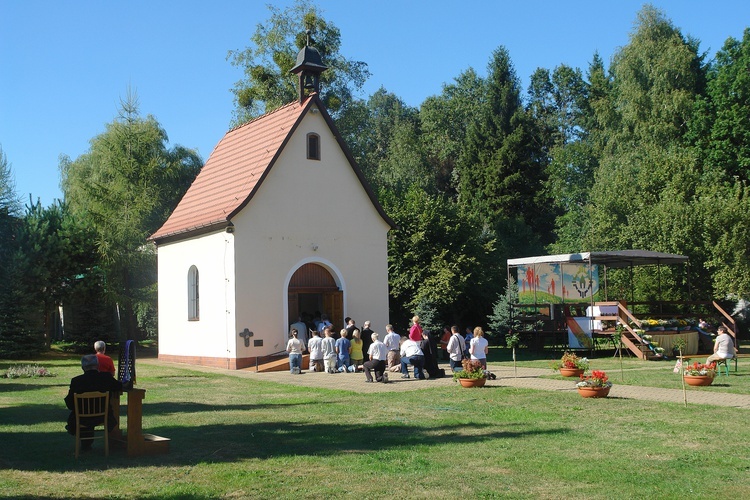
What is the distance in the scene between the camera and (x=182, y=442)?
37.2ft

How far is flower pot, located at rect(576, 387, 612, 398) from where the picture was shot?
1560cm

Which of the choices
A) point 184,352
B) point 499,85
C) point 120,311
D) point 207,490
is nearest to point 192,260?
point 184,352

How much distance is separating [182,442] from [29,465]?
7.05 ft

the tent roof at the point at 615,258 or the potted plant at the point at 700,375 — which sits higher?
the tent roof at the point at 615,258

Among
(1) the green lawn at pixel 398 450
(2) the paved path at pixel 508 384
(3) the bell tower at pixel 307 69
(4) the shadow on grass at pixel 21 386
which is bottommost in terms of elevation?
(2) the paved path at pixel 508 384

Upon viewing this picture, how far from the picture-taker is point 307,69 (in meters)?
28.8

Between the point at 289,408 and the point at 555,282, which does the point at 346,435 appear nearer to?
the point at 289,408

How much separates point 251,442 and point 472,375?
7881 mm

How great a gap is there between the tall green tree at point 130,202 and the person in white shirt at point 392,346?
17783 mm

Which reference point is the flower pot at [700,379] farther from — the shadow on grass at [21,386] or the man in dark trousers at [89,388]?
the shadow on grass at [21,386]

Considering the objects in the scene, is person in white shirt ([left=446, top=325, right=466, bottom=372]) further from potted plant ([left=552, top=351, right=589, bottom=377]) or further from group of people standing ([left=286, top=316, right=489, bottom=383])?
potted plant ([left=552, top=351, right=589, bottom=377])

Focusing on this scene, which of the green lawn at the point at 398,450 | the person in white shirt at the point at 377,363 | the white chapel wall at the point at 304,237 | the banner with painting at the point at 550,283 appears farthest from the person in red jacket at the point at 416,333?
the banner with painting at the point at 550,283

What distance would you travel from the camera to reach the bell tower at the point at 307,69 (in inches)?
1121

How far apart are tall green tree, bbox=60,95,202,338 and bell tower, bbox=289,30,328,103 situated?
12.2 m
